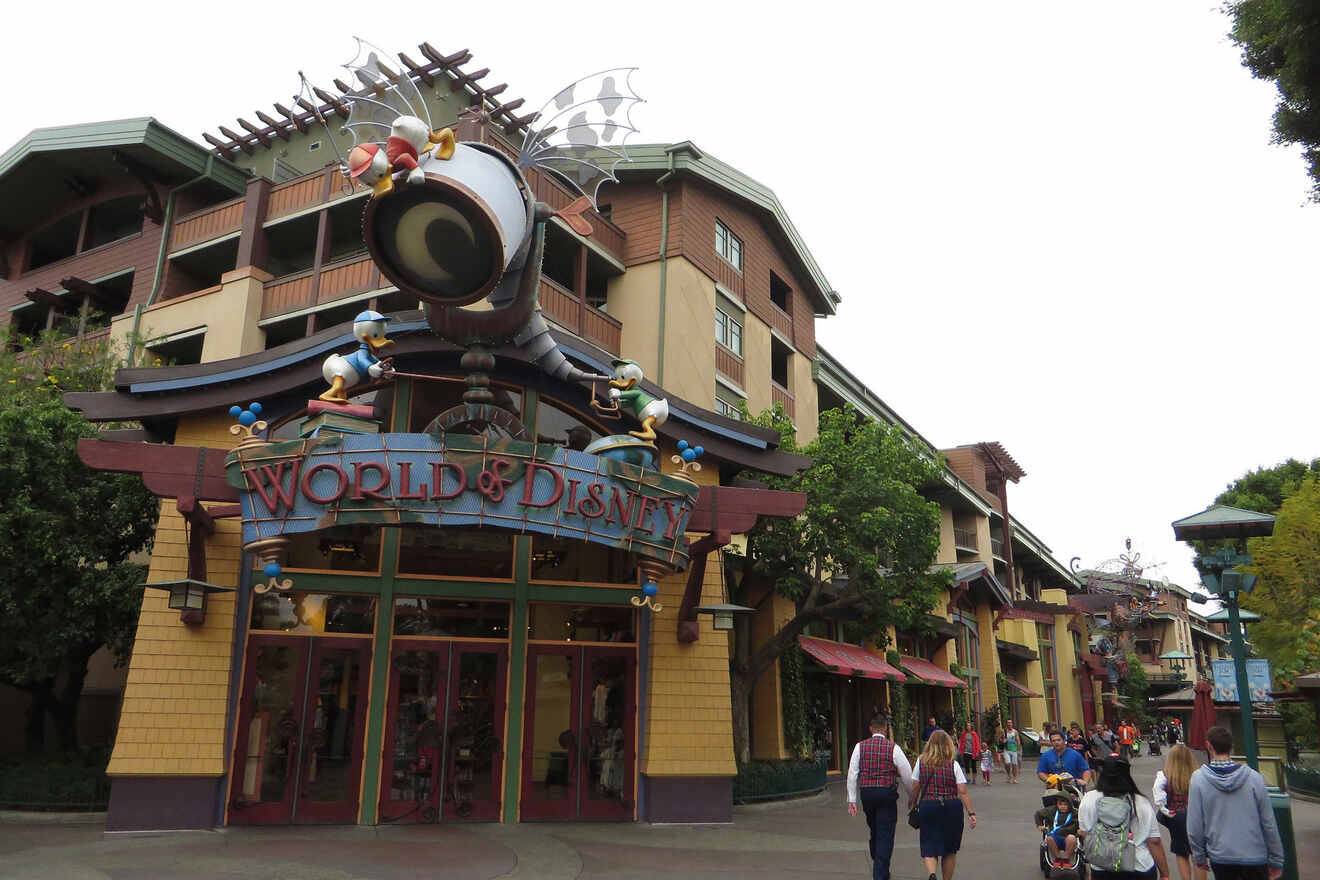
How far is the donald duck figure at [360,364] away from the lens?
1291 centimetres

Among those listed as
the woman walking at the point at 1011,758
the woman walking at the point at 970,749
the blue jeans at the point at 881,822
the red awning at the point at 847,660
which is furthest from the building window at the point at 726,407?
the blue jeans at the point at 881,822

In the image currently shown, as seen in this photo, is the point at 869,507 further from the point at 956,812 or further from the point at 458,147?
the point at 458,147

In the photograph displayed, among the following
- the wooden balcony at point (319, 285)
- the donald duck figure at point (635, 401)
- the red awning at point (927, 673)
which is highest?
the wooden balcony at point (319, 285)

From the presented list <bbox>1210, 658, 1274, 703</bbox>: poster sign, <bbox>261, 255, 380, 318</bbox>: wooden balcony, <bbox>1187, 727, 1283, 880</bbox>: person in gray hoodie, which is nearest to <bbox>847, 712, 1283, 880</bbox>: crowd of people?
<bbox>1187, 727, 1283, 880</bbox>: person in gray hoodie

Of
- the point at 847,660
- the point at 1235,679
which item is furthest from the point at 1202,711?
the point at 847,660

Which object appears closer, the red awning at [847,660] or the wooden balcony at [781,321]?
the red awning at [847,660]

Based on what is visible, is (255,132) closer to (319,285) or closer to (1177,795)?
(319,285)

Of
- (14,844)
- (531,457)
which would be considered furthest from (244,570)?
(531,457)

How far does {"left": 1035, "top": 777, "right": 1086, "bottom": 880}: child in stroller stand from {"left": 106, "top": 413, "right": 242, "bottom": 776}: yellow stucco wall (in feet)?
35.7

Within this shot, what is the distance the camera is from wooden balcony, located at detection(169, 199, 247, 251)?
26.3m

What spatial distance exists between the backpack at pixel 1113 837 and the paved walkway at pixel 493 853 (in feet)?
14.0

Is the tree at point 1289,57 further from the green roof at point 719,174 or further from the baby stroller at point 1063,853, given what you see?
the green roof at point 719,174

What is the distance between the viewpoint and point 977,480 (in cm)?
4719

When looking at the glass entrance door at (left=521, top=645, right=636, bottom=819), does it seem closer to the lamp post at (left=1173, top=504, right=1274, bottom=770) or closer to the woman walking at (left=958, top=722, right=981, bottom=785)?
the lamp post at (left=1173, top=504, right=1274, bottom=770)
